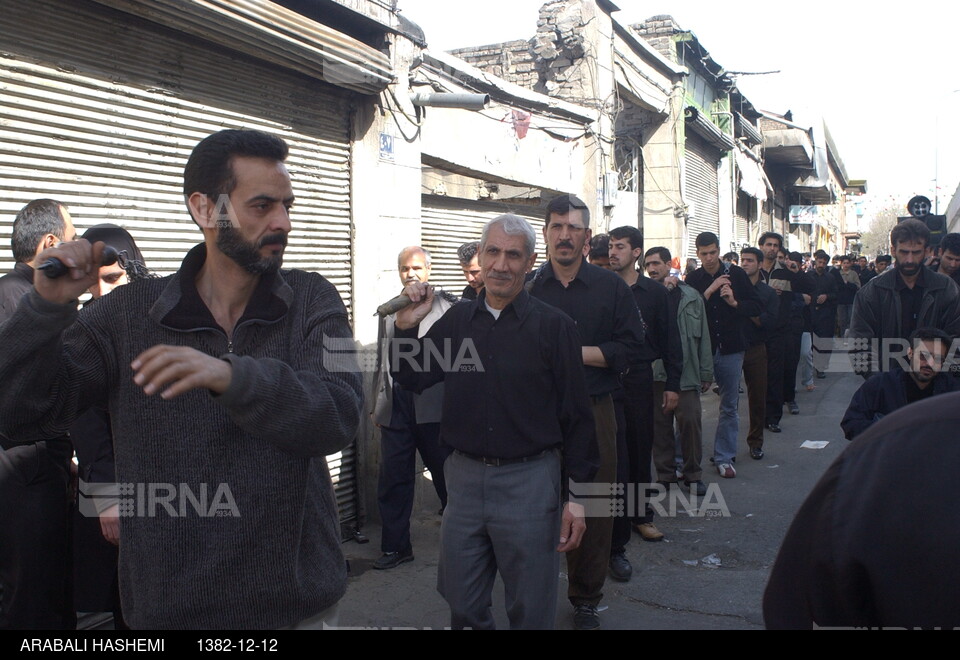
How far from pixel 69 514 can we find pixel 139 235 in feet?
6.36

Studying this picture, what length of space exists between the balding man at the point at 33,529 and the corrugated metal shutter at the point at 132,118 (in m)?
1.12

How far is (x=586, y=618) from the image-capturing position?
4379 mm

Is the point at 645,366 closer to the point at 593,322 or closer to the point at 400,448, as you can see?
the point at 593,322

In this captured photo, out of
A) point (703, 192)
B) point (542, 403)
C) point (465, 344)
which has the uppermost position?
point (703, 192)

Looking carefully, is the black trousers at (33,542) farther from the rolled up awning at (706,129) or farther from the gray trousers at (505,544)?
the rolled up awning at (706,129)

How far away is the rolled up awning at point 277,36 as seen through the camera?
4470 millimetres

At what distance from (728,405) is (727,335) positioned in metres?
0.66

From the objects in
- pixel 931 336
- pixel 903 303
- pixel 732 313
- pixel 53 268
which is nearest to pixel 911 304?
pixel 903 303

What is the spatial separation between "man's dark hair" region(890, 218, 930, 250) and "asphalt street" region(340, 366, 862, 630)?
174cm

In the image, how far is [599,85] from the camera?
12.1 m

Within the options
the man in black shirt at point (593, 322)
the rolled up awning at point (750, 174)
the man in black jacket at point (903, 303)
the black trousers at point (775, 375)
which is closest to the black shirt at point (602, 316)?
the man in black shirt at point (593, 322)

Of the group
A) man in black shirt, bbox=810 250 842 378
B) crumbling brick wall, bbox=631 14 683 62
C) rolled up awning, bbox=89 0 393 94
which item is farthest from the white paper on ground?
crumbling brick wall, bbox=631 14 683 62
